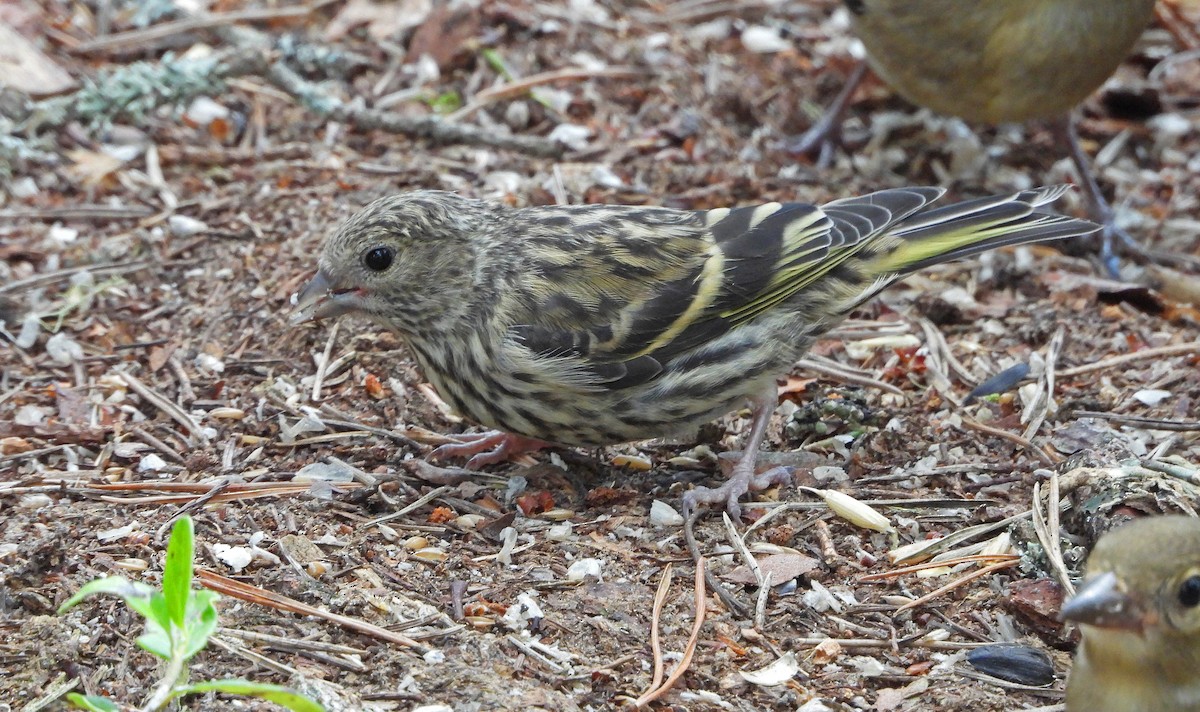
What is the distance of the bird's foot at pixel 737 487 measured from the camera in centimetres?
439

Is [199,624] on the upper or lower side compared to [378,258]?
lower

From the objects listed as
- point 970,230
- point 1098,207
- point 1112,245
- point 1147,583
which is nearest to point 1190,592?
point 1147,583

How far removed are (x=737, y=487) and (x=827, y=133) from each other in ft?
10.1

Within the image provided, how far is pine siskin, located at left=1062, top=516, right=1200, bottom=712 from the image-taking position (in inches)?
116

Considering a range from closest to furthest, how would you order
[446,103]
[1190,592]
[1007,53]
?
1. [1190,592]
2. [1007,53]
3. [446,103]

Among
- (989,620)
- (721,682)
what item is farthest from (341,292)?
(989,620)

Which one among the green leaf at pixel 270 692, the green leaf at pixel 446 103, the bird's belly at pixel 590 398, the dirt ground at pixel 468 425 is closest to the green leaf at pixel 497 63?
the dirt ground at pixel 468 425

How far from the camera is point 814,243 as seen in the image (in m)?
4.69

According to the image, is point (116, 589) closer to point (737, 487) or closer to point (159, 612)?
point (159, 612)

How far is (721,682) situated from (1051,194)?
2306 millimetres

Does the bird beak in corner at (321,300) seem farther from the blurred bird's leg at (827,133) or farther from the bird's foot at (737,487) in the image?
the blurred bird's leg at (827,133)

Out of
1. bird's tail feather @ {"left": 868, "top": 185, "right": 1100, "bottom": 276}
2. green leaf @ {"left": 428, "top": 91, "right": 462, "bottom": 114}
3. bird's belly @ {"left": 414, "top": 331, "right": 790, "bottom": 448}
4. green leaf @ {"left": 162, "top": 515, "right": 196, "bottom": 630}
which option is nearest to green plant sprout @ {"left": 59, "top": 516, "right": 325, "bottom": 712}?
green leaf @ {"left": 162, "top": 515, "right": 196, "bottom": 630}

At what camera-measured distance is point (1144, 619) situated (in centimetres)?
296

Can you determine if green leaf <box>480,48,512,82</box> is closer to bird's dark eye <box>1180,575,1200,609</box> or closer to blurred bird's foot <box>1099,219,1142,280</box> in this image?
blurred bird's foot <box>1099,219,1142,280</box>
